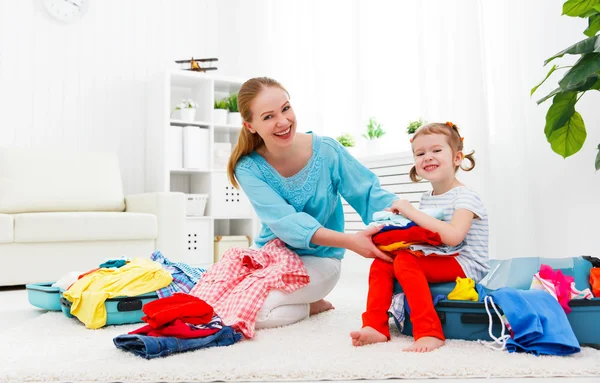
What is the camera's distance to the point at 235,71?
16.6 feet

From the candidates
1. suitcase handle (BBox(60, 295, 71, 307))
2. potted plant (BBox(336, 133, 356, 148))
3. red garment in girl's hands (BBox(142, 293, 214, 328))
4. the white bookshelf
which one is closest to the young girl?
red garment in girl's hands (BBox(142, 293, 214, 328))

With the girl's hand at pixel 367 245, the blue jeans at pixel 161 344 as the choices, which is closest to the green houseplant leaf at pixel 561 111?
the girl's hand at pixel 367 245

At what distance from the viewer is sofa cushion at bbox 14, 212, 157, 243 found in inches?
125

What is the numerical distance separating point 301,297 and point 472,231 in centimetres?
59

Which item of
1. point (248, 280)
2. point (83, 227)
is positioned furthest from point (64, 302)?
point (83, 227)

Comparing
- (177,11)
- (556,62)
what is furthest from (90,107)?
(556,62)

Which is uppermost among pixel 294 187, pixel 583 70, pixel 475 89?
pixel 475 89

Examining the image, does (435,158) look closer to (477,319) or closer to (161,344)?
(477,319)

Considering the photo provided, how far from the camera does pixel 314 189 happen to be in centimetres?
205

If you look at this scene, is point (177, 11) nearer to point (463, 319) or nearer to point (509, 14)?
point (509, 14)

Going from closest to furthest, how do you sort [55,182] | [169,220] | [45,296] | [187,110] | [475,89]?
[45,296], [475,89], [169,220], [55,182], [187,110]

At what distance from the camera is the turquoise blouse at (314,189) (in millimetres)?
1971

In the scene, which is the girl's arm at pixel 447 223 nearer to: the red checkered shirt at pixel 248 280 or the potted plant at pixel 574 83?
the red checkered shirt at pixel 248 280

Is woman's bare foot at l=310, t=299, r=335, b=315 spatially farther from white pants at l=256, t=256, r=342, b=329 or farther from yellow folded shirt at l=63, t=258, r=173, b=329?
yellow folded shirt at l=63, t=258, r=173, b=329
